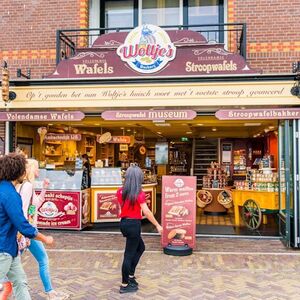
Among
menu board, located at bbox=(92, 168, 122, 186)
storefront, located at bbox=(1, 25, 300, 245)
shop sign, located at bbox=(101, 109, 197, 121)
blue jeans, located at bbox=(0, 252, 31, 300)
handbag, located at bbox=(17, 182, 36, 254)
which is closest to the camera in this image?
blue jeans, located at bbox=(0, 252, 31, 300)

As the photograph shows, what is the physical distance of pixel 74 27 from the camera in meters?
9.43

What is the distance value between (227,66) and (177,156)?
1174 cm

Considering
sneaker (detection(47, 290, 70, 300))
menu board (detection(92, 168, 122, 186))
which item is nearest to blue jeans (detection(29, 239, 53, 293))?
sneaker (detection(47, 290, 70, 300))

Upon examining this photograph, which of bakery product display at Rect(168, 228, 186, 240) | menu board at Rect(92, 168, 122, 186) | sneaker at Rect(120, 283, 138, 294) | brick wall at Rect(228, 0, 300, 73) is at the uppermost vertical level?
brick wall at Rect(228, 0, 300, 73)

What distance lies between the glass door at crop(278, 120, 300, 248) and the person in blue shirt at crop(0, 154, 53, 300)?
5263 millimetres

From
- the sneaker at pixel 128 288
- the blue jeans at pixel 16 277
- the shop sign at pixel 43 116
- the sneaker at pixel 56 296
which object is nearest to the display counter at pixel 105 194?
the shop sign at pixel 43 116

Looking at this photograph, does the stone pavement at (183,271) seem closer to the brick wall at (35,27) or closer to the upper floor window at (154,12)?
the brick wall at (35,27)

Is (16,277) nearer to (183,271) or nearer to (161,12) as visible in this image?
(183,271)

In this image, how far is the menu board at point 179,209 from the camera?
7074 millimetres

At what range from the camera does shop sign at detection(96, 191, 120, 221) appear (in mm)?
9693

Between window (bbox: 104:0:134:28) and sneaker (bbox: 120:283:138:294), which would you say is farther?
window (bbox: 104:0:134:28)

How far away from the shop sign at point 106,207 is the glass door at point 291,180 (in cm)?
405

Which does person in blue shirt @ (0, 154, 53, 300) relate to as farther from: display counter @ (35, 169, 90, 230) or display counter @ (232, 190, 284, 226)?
display counter @ (232, 190, 284, 226)

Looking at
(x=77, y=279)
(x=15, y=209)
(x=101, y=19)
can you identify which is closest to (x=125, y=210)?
(x=77, y=279)
